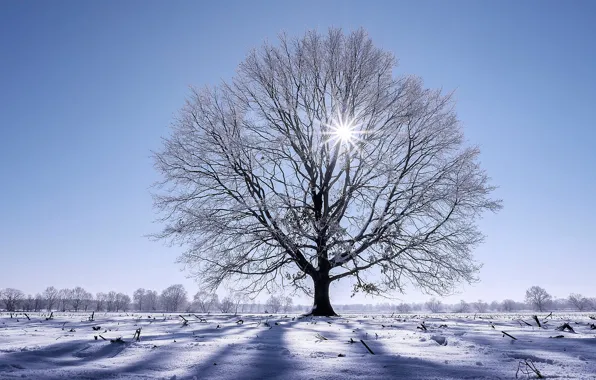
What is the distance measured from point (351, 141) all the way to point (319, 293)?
17.0 feet

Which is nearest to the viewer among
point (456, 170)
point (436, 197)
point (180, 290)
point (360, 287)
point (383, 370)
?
point (383, 370)

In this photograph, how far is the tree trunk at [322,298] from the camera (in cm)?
1036

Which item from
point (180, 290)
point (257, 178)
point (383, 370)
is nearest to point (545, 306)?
point (180, 290)

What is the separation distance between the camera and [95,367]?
1880 mm

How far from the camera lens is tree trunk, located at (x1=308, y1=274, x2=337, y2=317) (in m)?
10.4

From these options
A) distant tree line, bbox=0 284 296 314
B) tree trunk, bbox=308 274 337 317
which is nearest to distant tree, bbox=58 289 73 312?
distant tree line, bbox=0 284 296 314

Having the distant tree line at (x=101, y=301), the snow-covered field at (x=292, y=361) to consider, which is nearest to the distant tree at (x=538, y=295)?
the distant tree line at (x=101, y=301)

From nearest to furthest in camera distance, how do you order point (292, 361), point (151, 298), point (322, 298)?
point (292, 361)
point (322, 298)
point (151, 298)

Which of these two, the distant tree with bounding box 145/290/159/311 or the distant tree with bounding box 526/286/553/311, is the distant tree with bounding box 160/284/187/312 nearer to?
the distant tree with bounding box 145/290/159/311

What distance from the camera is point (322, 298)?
10.7m

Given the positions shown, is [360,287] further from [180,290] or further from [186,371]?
[180,290]

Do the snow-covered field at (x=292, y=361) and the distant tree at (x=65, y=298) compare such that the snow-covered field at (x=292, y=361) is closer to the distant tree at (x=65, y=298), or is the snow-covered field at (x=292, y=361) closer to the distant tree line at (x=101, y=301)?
the distant tree line at (x=101, y=301)

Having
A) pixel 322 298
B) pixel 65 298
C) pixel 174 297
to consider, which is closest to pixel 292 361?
pixel 322 298

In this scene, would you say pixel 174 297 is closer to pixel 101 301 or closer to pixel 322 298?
pixel 101 301
